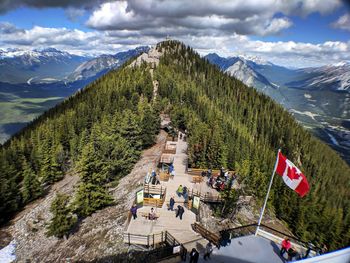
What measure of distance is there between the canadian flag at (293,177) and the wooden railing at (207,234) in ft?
22.7

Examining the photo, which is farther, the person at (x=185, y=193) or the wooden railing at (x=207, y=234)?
the person at (x=185, y=193)

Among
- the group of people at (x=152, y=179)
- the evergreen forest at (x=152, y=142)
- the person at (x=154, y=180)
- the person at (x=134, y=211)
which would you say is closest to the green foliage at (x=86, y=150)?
the evergreen forest at (x=152, y=142)

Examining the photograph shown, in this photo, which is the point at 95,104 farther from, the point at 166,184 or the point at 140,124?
the point at 166,184

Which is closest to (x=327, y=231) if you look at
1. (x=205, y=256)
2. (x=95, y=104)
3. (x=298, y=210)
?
(x=298, y=210)

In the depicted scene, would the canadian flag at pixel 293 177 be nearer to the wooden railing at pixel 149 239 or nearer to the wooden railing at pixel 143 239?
the wooden railing at pixel 149 239

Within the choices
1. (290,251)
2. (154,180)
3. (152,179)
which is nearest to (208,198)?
(154,180)

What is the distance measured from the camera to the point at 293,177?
18547 mm

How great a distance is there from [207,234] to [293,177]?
30.8ft

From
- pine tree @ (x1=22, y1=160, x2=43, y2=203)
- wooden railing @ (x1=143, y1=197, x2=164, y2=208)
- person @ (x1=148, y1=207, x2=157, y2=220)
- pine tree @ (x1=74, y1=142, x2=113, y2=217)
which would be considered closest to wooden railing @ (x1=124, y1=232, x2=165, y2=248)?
person @ (x1=148, y1=207, x2=157, y2=220)

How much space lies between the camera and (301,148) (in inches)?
5044

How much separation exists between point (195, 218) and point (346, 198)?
102101 mm

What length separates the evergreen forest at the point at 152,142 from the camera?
46.4 meters

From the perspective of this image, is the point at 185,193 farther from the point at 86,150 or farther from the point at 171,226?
the point at 86,150

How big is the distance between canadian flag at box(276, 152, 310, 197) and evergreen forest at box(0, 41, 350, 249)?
2173 cm
